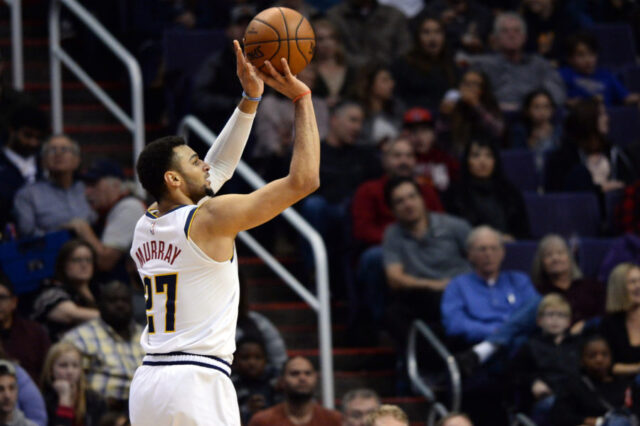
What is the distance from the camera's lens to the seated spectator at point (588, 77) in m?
11.8

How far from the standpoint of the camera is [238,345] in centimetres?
836

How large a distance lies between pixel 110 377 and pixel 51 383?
15.2 inches

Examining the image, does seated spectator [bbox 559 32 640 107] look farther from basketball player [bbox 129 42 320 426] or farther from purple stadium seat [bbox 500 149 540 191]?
basketball player [bbox 129 42 320 426]

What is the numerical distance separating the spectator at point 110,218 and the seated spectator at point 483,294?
2306 millimetres

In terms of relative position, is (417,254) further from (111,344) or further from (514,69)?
(514,69)

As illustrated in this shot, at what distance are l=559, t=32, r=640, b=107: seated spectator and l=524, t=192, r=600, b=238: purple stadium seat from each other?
6.35 ft

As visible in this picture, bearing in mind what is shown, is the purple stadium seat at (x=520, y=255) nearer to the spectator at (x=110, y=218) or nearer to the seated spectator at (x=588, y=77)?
the seated spectator at (x=588, y=77)

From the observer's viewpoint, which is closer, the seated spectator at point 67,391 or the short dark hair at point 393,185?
the seated spectator at point 67,391

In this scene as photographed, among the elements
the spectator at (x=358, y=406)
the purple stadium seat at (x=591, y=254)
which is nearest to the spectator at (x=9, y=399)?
the spectator at (x=358, y=406)

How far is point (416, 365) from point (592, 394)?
1364mm

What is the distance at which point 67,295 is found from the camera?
8219mm

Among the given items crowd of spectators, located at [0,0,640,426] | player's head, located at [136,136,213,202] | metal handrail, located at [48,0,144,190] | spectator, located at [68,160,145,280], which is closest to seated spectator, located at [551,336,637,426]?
crowd of spectators, located at [0,0,640,426]

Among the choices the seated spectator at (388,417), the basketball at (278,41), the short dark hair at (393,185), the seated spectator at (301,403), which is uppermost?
the basketball at (278,41)

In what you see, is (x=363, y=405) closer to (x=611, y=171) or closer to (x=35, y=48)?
(x=611, y=171)
